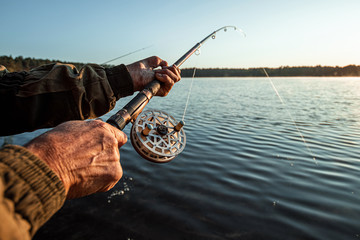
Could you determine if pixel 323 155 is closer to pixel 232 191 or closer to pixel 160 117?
pixel 232 191

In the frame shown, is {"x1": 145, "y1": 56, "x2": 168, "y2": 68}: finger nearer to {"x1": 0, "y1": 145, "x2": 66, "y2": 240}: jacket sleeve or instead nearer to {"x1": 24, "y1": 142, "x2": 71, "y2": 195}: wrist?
{"x1": 24, "y1": 142, "x2": 71, "y2": 195}: wrist

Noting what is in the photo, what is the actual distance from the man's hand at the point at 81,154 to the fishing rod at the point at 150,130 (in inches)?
13.4

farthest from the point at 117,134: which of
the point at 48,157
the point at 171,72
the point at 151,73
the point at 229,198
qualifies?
the point at 229,198

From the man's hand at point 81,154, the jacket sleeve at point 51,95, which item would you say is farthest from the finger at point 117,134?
the jacket sleeve at point 51,95

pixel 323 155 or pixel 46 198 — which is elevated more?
pixel 46 198

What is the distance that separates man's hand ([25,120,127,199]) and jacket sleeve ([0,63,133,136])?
940mm

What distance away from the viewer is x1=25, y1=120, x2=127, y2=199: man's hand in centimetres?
95

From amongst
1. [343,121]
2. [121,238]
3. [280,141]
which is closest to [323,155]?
[280,141]

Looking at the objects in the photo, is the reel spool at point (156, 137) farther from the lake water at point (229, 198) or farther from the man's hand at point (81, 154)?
the lake water at point (229, 198)

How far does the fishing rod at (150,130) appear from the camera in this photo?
66.4 inches

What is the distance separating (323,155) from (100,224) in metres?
5.32

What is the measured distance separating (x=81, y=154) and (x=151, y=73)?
62.8 inches

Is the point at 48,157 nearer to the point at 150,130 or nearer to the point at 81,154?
the point at 81,154

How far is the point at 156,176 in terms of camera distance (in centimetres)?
447
